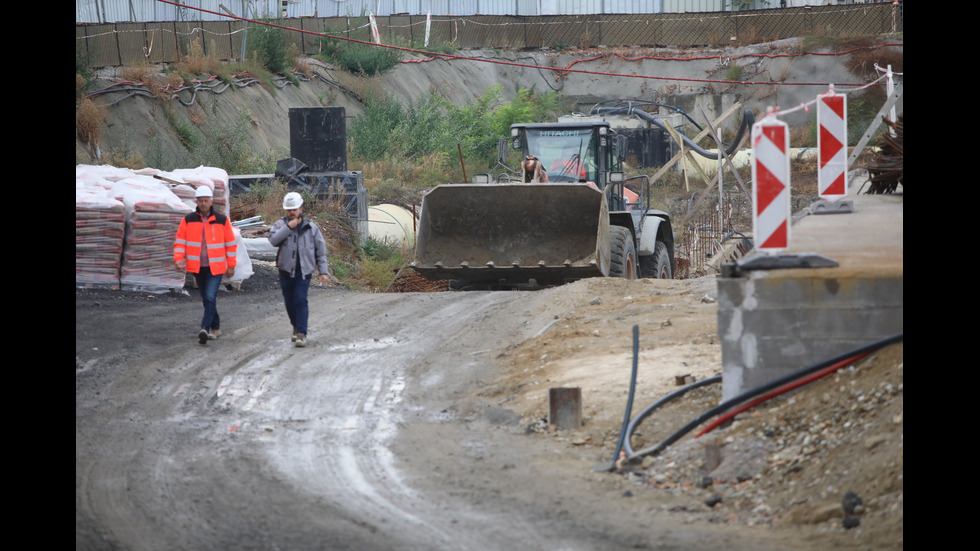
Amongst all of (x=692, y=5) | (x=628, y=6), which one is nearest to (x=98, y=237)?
(x=628, y=6)

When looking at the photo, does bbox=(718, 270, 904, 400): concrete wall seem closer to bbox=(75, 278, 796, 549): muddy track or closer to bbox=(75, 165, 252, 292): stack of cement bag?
bbox=(75, 278, 796, 549): muddy track

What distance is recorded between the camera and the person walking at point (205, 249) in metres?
Result: 10.1

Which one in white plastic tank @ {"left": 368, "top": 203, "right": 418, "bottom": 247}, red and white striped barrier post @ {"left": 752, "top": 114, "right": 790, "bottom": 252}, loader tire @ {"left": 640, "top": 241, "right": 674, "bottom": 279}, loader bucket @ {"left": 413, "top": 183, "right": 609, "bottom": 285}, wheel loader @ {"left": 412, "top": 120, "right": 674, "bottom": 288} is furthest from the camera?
white plastic tank @ {"left": 368, "top": 203, "right": 418, "bottom": 247}

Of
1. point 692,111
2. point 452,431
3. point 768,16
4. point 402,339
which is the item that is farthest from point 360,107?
Answer: point 452,431

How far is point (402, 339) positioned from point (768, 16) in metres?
35.5

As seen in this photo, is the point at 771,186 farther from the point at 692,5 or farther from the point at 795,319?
the point at 692,5

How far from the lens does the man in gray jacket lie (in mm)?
9906

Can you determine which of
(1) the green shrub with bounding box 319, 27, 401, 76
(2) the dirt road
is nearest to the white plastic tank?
(2) the dirt road

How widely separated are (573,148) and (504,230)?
2025 mm

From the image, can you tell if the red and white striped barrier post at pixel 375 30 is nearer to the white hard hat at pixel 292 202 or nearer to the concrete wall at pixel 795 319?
the white hard hat at pixel 292 202

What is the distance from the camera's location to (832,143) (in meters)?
8.55

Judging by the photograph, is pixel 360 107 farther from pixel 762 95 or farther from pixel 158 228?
pixel 158 228

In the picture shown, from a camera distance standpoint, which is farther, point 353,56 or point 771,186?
point 353,56

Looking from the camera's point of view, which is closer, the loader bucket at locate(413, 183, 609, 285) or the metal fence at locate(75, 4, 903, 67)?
the loader bucket at locate(413, 183, 609, 285)
